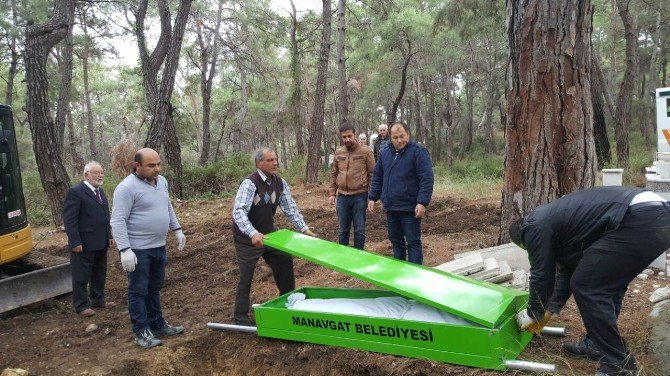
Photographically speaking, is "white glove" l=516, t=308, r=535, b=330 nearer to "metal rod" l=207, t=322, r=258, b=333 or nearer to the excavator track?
"metal rod" l=207, t=322, r=258, b=333

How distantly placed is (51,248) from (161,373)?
20.9ft

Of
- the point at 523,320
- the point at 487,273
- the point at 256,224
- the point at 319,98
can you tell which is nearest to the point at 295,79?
the point at 319,98

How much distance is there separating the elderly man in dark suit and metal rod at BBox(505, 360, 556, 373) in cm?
454

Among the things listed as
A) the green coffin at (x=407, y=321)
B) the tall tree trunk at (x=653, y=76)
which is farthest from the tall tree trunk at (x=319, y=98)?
the tall tree trunk at (x=653, y=76)

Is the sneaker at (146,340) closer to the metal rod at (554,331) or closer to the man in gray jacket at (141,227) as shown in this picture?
the man in gray jacket at (141,227)

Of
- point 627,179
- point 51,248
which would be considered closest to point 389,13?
point 627,179

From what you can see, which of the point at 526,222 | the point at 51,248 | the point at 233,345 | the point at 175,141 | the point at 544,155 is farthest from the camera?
the point at 175,141

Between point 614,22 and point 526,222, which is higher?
point 614,22

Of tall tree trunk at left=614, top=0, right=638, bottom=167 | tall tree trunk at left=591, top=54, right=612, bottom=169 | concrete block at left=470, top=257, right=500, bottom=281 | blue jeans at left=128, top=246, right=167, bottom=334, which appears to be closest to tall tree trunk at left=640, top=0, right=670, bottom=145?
tall tree trunk at left=614, top=0, right=638, bottom=167

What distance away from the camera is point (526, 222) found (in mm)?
3209

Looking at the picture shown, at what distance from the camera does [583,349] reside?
3514 mm

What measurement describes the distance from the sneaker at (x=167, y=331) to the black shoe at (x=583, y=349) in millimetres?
3410

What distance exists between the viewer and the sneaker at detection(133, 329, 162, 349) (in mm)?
4422

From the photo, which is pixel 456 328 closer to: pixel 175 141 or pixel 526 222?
pixel 526 222
